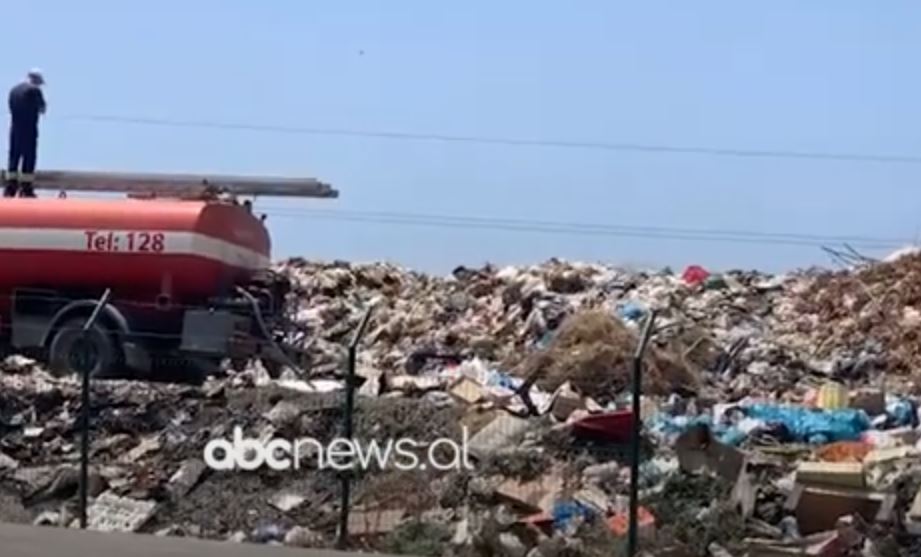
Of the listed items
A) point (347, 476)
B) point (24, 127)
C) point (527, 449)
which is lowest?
point (347, 476)

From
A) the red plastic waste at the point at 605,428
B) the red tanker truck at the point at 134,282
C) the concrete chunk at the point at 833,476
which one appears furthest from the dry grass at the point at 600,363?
the concrete chunk at the point at 833,476

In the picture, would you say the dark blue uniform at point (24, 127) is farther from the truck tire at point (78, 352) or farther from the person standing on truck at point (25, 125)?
the truck tire at point (78, 352)

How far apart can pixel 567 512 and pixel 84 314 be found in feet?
29.9

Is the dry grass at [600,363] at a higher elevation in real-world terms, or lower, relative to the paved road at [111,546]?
higher

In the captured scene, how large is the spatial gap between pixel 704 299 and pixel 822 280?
2.14 meters

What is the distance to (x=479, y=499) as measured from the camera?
1523 cm

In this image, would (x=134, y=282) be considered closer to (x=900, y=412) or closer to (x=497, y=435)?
(x=497, y=435)

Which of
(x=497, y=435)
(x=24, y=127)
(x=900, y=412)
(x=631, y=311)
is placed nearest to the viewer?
(x=497, y=435)

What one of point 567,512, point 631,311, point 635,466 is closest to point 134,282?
point 631,311

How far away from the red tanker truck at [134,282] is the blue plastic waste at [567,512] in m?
7.84

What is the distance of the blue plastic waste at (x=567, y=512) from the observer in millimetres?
14750

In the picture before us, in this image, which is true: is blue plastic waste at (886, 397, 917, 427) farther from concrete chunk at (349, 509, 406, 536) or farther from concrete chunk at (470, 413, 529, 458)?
concrete chunk at (349, 509, 406, 536)

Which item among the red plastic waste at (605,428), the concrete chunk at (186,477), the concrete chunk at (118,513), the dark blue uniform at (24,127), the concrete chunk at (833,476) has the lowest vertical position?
the concrete chunk at (118,513)

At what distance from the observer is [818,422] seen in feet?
57.7
